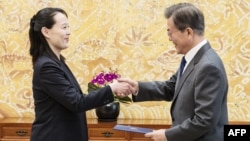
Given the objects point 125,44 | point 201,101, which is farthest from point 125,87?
point 125,44

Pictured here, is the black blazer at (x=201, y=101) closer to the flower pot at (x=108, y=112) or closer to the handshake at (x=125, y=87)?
the handshake at (x=125, y=87)

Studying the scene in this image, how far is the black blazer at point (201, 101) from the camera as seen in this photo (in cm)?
190

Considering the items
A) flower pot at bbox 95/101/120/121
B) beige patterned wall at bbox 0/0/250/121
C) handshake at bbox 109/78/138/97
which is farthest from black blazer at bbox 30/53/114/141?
beige patterned wall at bbox 0/0/250/121

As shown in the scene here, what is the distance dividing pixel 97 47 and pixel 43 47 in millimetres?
1707

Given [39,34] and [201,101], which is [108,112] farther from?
[201,101]

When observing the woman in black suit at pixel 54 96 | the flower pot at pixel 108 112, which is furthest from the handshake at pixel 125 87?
the flower pot at pixel 108 112

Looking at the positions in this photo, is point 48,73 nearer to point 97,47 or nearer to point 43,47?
point 43,47

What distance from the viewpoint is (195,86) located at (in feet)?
6.40

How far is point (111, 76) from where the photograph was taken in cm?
370

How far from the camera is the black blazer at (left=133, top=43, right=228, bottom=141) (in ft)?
6.25

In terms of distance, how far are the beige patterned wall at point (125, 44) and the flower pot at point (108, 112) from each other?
0.74 ft

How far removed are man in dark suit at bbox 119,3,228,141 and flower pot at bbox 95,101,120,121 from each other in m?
1.76

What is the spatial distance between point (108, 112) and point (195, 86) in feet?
6.56

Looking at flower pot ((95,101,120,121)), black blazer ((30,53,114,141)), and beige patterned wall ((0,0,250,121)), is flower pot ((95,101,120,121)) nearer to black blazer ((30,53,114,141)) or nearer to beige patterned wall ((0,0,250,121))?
beige patterned wall ((0,0,250,121))
